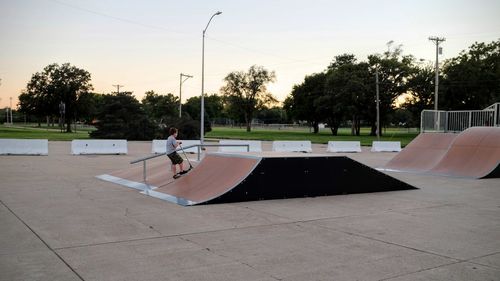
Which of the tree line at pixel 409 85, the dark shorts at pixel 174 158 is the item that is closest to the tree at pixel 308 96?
the tree line at pixel 409 85

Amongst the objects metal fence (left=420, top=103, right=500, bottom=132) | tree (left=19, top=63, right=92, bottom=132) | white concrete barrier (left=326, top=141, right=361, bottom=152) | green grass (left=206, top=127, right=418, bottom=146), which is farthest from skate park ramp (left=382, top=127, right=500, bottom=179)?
tree (left=19, top=63, right=92, bottom=132)

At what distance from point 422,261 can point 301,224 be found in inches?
108

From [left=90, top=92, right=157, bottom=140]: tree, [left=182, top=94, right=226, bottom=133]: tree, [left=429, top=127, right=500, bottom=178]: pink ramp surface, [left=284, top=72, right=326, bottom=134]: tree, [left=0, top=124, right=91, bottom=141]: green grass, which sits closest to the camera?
[left=429, top=127, right=500, bottom=178]: pink ramp surface

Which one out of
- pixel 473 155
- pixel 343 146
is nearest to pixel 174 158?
pixel 473 155

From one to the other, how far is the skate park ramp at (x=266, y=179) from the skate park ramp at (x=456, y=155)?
6375mm

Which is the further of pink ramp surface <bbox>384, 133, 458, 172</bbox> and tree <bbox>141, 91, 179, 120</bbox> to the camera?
tree <bbox>141, 91, 179, 120</bbox>

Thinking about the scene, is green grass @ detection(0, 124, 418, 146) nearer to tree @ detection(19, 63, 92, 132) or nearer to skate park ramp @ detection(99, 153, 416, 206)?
tree @ detection(19, 63, 92, 132)

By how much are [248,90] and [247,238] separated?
9931cm

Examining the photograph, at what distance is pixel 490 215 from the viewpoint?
9.77 m

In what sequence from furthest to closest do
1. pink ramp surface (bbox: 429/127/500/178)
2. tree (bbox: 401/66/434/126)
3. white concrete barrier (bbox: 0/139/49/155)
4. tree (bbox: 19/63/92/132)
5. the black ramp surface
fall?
1. tree (bbox: 19/63/92/132)
2. tree (bbox: 401/66/434/126)
3. white concrete barrier (bbox: 0/139/49/155)
4. pink ramp surface (bbox: 429/127/500/178)
5. the black ramp surface

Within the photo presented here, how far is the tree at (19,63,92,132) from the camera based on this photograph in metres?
76.6

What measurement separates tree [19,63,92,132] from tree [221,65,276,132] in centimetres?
3606

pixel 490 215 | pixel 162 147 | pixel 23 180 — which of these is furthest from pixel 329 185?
pixel 162 147

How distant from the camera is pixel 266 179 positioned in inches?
452
